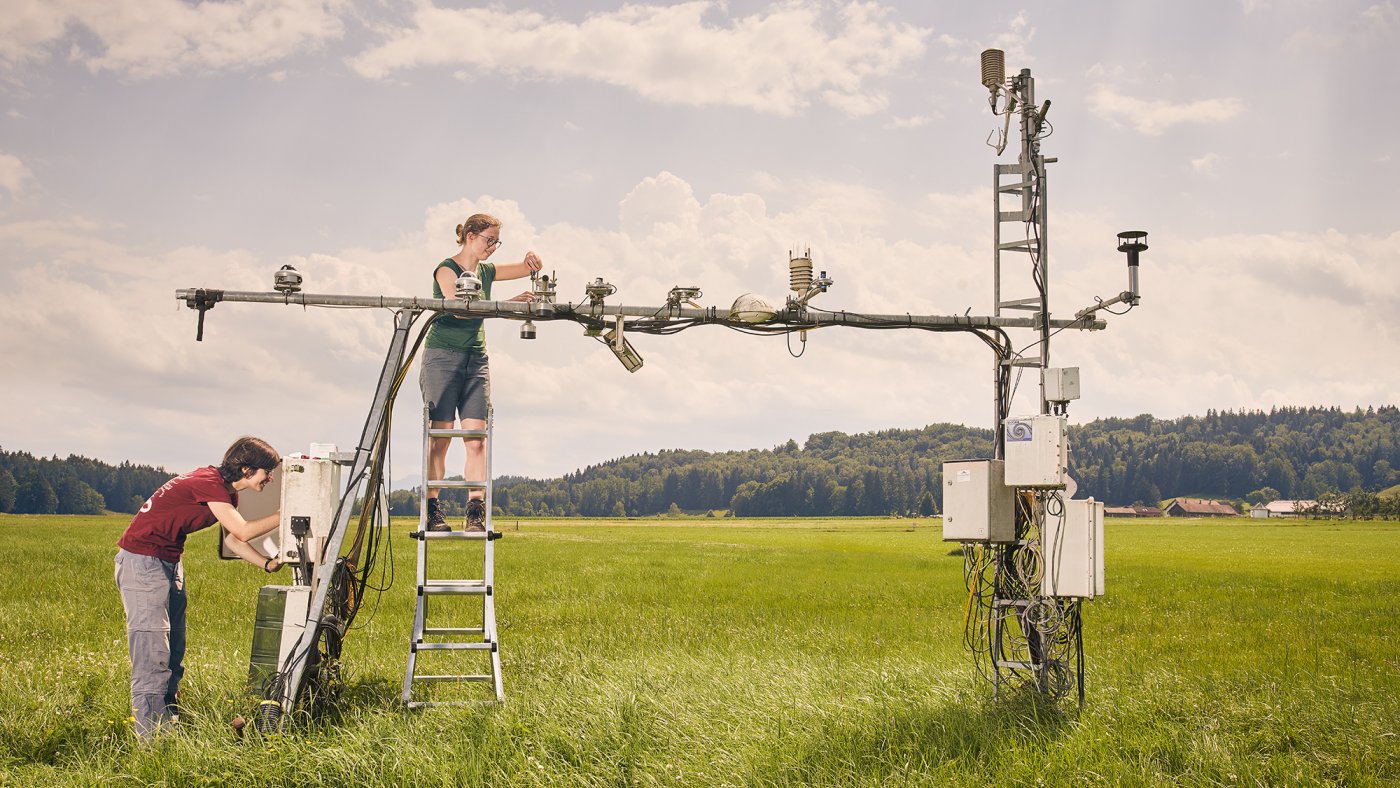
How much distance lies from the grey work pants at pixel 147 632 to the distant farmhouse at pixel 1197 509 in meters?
162

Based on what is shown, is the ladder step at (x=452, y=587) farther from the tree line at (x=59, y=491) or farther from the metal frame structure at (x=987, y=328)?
the tree line at (x=59, y=491)

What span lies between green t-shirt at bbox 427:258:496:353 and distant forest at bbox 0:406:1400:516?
52383 mm

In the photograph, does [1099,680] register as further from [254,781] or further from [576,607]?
[576,607]

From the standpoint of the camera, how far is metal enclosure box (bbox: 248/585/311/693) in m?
10.0

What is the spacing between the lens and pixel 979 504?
34.6ft

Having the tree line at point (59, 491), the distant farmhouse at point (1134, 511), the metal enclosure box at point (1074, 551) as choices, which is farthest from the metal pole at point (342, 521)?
the distant farmhouse at point (1134, 511)

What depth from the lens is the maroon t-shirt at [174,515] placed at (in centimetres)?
957

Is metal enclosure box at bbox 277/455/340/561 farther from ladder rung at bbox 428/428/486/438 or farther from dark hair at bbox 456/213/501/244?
dark hair at bbox 456/213/501/244

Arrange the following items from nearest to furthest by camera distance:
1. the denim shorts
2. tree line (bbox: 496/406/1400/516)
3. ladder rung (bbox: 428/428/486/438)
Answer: ladder rung (bbox: 428/428/486/438)
the denim shorts
tree line (bbox: 496/406/1400/516)

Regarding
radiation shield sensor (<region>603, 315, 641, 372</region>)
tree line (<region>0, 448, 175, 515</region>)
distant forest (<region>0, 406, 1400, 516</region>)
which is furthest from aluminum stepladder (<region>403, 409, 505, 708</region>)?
tree line (<region>0, 448, 175, 515</region>)

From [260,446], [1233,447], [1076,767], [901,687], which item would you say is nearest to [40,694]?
[260,446]

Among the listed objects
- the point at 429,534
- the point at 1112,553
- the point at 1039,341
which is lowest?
the point at 1112,553

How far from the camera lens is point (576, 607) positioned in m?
21.5

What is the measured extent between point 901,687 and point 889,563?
28633 mm
